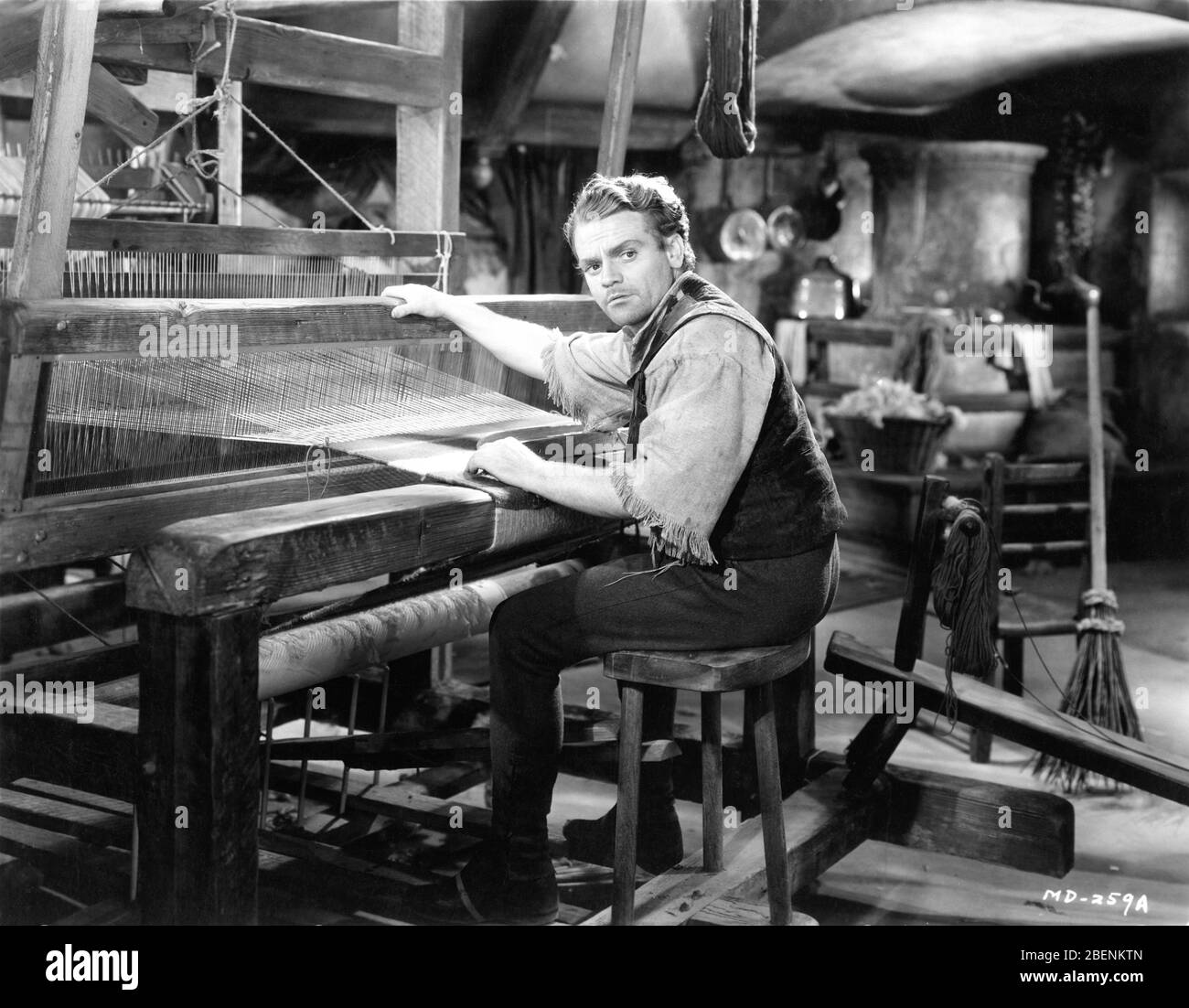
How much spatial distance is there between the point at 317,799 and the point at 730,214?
7588mm

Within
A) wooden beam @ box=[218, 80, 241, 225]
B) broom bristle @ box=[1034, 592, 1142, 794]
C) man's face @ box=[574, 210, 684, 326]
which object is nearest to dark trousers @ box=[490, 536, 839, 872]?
man's face @ box=[574, 210, 684, 326]

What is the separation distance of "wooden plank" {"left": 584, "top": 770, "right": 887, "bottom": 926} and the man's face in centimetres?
131

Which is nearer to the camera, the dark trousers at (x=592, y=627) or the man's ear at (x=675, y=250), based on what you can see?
the dark trousers at (x=592, y=627)

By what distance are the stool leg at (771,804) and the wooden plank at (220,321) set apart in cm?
125


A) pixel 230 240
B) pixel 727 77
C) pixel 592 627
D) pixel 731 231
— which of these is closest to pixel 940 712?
pixel 592 627

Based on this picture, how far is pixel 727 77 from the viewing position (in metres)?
4.36

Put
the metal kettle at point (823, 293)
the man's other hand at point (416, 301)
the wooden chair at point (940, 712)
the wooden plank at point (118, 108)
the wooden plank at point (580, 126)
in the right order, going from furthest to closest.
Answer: the metal kettle at point (823, 293) < the wooden plank at point (580, 126) < the wooden plank at point (118, 108) < the wooden chair at point (940, 712) < the man's other hand at point (416, 301)

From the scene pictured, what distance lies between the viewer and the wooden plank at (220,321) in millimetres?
2703

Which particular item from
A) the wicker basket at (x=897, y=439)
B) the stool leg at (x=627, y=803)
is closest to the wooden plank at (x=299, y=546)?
the stool leg at (x=627, y=803)

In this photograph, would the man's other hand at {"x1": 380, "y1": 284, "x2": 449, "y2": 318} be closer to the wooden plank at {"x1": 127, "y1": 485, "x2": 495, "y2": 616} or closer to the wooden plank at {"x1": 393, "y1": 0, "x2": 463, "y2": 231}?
the wooden plank at {"x1": 127, "y1": 485, "x2": 495, "y2": 616}

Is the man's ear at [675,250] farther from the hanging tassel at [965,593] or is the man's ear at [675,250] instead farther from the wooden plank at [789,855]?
the wooden plank at [789,855]

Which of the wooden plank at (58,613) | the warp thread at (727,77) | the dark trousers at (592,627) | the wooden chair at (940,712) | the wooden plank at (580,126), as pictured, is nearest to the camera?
the dark trousers at (592,627)

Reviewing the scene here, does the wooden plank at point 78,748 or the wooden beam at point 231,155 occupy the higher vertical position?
the wooden beam at point 231,155

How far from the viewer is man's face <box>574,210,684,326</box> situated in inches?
118
